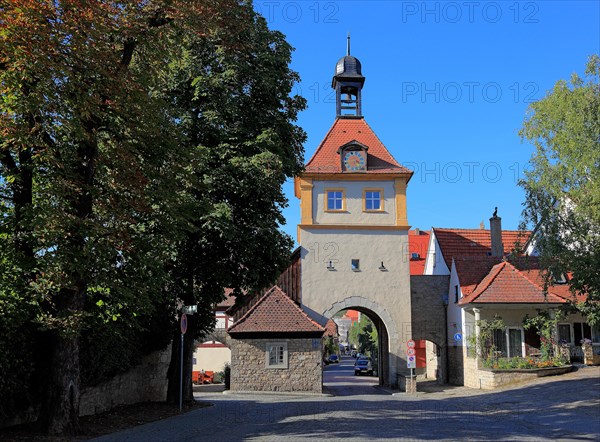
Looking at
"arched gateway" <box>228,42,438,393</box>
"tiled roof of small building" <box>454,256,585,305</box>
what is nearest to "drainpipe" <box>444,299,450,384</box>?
"arched gateway" <box>228,42,438,393</box>

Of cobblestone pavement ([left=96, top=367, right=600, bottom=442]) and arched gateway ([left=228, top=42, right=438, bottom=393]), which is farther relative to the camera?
arched gateway ([left=228, top=42, right=438, bottom=393])

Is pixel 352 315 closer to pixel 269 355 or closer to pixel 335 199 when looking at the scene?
pixel 335 199

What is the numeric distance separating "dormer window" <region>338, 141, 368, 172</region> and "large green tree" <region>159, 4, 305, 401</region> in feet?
47.3

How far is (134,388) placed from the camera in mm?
19703

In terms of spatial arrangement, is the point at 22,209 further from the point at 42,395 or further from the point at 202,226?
the point at 202,226

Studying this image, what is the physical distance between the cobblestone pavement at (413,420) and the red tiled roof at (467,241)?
13.6m

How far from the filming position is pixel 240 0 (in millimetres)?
20766

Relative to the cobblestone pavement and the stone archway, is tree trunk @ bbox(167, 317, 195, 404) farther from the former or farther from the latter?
the stone archway

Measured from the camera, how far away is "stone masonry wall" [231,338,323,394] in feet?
101

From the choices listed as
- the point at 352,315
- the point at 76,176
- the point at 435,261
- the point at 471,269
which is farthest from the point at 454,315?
the point at 352,315

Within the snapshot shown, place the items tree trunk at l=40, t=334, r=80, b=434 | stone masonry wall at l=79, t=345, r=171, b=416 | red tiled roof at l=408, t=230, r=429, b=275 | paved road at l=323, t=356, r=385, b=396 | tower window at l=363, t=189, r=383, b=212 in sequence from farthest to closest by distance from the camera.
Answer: red tiled roof at l=408, t=230, r=429, b=275 → tower window at l=363, t=189, r=383, b=212 → paved road at l=323, t=356, r=385, b=396 → stone masonry wall at l=79, t=345, r=171, b=416 → tree trunk at l=40, t=334, r=80, b=434

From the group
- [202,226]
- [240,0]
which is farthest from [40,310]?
[240,0]

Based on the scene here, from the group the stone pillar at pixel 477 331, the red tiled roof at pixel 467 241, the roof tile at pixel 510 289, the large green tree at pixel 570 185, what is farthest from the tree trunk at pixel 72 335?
the red tiled roof at pixel 467 241

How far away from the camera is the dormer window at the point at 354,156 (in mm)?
35594
